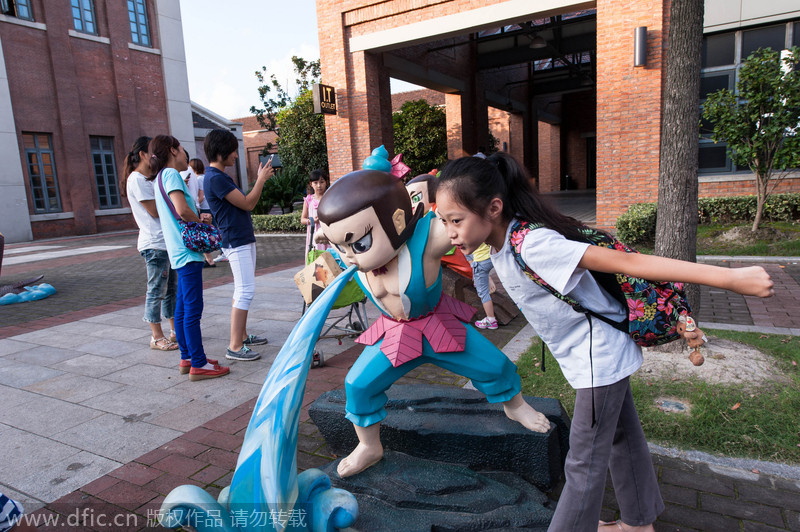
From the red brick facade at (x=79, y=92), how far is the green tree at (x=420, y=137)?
32.4 feet

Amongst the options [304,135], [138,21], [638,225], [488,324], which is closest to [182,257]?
[488,324]

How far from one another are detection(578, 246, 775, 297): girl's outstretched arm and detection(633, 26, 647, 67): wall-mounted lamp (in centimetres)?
907

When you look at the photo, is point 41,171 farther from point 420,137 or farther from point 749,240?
point 749,240

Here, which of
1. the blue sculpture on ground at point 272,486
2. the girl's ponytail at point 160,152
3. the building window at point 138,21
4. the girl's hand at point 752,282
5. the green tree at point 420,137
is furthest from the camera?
the building window at point 138,21

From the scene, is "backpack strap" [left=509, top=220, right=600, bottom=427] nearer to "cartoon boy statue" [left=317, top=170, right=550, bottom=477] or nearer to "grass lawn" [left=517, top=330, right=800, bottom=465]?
"cartoon boy statue" [left=317, top=170, right=550, bottom=477]

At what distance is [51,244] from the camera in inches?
614

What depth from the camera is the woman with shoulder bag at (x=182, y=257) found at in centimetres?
394

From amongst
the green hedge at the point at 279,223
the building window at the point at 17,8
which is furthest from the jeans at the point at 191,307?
the building window at the point at 17,8

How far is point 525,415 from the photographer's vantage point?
2475mm

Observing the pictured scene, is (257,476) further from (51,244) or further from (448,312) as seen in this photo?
(51,244)

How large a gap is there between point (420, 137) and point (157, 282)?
44.4 ft

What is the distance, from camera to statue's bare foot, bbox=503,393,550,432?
2.44 metres

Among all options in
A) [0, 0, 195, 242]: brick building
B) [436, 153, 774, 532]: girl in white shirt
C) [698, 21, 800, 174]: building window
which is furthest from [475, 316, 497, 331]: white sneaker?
[0, 0, 195, 242]: brick building

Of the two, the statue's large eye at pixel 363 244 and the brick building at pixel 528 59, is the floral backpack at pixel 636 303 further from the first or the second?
the brick building at pixel 528 59
